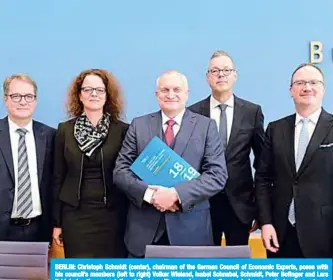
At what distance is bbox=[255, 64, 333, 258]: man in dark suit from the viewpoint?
2377 millimetres

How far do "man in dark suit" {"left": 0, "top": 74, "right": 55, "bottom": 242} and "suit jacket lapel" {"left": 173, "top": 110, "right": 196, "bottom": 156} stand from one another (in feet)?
2.57

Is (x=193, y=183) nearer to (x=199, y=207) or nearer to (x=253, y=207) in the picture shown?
(x=199, y=207)

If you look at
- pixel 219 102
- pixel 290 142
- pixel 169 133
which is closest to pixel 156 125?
pixel 169 133

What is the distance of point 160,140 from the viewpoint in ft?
7.66

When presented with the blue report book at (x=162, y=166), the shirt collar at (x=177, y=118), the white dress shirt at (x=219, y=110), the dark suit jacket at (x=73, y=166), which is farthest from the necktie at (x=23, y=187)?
the white dress shirt at (x=219, y=110)

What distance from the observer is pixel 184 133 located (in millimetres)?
2420

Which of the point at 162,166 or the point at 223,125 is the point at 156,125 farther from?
the point at 223,125

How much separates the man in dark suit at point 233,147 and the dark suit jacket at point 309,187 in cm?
22

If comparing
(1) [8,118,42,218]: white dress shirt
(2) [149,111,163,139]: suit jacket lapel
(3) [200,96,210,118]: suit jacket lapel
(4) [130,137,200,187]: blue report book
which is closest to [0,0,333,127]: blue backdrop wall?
(3) [200,96,210,118]: suit jacket lapel

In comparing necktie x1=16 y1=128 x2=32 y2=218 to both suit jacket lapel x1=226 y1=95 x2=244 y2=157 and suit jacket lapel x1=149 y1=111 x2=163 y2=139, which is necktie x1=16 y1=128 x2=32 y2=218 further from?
suit jacket lapel x1=226 y1=95 x2=244 y2=157

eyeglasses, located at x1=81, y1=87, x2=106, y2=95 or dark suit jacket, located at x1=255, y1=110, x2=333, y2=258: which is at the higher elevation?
eyeglasses, located at x1=81, y1=87, x2=106, y2=95

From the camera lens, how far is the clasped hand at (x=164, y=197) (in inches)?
90.0

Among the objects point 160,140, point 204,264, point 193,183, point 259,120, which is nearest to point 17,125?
point 160,140

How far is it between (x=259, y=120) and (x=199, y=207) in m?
0.64
